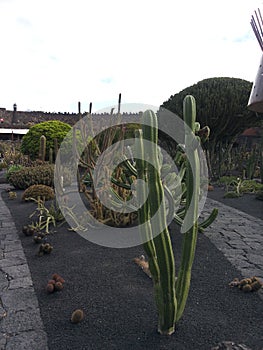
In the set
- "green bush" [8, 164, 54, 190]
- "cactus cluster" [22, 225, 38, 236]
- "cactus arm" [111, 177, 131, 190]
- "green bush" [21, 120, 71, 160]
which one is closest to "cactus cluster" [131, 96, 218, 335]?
"cactus arm" [111, 177, 131, 190]

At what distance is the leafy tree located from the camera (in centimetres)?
887

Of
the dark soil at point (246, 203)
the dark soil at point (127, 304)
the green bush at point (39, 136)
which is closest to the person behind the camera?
the dark soil at point (127, 304)

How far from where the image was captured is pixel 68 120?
860 inches

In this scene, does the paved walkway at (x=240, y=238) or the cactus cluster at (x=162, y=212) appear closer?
the cactus cluster at (x=162, y=212)

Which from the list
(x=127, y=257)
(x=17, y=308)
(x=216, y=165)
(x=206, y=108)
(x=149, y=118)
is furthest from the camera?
(x=216, y=165)

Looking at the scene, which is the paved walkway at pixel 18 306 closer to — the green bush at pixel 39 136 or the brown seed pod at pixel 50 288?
the brown seed pod at pixel 50 288

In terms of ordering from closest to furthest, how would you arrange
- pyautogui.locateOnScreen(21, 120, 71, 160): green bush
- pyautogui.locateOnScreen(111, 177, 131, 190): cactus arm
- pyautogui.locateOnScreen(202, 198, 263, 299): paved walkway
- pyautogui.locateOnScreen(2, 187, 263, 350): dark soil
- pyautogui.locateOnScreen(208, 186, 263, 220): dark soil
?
pyautogui.locateOnScreen(2, 187, 263, 350): dark soil
pyautogui.locateOnScreen(202, 198, 263, 299): paved walkway
pyautogui.locateOnScreen(111, 177, 131, 190): cactus arm
pyautogui.locateOnScreen(208, 186, 263, 220): dark soil
pyautogui.locateOnScreen(21, 120, 71, 160): green bush

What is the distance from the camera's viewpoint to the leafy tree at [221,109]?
8.87 meters

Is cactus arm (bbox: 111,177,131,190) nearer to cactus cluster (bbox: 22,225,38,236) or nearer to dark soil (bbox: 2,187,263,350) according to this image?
dark soil (bbox: 2,187,263,350)

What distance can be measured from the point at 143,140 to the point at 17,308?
4.72ft

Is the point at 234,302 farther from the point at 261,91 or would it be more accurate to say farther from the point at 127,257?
the point at 261,91

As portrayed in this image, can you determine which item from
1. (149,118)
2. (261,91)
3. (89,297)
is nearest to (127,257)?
(89,297)

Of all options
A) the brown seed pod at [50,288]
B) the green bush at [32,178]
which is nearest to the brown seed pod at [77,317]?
the brown seed pod at [50,288]

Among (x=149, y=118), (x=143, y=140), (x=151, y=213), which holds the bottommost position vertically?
(x=151, y=213)
